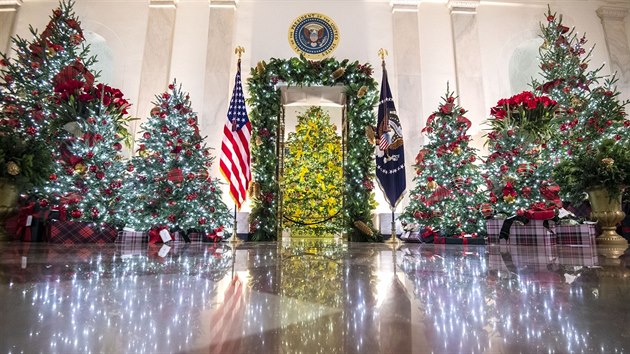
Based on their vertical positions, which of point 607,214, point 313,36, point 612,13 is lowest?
point 607,214

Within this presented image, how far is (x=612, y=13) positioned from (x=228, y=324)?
12.0 metres

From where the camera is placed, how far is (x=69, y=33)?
607cm

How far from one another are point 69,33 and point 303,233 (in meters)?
7.27

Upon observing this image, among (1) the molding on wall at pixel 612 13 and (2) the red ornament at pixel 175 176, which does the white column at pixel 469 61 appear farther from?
(2) the red ornament at pixel 175 176

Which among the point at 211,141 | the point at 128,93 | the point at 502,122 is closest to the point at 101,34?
the point at 128,93

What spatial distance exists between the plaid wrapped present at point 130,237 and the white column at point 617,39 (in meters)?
10.9

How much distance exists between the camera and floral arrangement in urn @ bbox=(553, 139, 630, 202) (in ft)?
11.8

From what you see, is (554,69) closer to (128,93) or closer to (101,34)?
(128,93)

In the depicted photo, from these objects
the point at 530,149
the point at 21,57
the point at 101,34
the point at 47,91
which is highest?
the point at 101,34

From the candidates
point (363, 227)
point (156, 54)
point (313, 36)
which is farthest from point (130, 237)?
point (313, 36)

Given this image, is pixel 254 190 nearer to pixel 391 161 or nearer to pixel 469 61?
pixel 391 161

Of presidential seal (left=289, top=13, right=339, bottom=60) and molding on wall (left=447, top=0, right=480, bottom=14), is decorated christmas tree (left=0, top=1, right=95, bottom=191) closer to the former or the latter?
presidential seal (left=289, top=13, right=339, bottom=60)

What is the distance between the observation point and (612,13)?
8.65m

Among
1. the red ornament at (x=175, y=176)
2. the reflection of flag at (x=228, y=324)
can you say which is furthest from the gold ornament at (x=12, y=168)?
the reflection of flag at (x=228, y=324)
